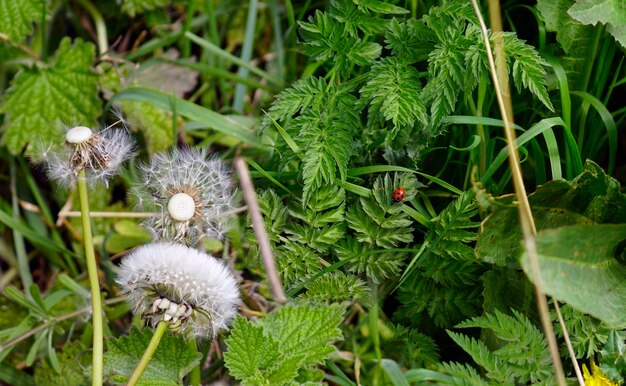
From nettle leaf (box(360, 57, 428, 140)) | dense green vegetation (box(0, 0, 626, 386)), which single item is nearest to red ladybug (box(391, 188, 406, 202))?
dense green vegetation (box(0, 0, 626, 386))

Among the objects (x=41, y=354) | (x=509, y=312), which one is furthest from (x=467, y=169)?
(x=41, y=354)

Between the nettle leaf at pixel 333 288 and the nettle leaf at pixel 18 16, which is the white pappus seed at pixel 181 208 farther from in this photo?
the nettle leaf at pixel 18 16

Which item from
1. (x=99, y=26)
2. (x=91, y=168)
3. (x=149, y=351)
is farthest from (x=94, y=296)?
(x=99, y=26)

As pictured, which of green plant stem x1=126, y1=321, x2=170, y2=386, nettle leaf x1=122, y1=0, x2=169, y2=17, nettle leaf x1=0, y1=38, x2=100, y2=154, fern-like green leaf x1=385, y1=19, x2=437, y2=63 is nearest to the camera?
green plant stem x1=126, y1=321, x2=170, y2=386

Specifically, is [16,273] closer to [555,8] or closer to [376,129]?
[376,129]

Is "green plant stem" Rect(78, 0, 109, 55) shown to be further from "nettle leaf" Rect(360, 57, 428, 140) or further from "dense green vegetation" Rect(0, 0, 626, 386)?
"nettle leaf" Rect(360, 57, 428, 140)

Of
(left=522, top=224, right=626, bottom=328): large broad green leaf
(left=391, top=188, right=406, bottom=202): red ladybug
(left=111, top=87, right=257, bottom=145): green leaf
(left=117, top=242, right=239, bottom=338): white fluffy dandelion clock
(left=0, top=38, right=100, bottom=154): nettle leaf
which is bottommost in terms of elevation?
(left=522, top=224, right=626, bottom=328): large broad green leaf
